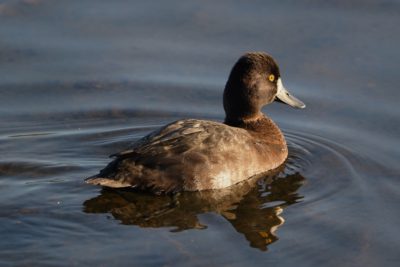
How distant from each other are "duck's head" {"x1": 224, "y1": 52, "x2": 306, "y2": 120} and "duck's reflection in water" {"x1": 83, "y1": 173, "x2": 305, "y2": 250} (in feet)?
3.48

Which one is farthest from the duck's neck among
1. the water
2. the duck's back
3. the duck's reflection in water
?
the duck's reflection in water

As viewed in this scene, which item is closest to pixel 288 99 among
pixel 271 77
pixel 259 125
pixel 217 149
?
pixel 271 77

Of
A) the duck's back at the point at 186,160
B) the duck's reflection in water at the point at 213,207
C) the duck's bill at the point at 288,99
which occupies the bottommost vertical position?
the duck's reflection in water at the point at 213,207

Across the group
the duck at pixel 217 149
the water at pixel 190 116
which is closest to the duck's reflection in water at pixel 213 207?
the water at pixel 190 116

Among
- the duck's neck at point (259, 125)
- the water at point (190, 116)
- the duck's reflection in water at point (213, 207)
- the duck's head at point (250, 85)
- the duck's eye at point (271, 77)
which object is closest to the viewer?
the water at point (190, 116)

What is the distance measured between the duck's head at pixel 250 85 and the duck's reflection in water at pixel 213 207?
1.06m

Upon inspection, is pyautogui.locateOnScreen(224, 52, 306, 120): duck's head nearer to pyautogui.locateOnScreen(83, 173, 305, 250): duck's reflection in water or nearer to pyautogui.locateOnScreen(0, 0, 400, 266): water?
pyautogui.locateOnScreen(0, 0, 400, 266): water

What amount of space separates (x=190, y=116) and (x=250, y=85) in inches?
45.0

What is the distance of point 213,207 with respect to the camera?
33.2 feet

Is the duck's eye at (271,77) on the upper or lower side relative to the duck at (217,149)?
upper

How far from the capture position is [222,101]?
12.5 metres

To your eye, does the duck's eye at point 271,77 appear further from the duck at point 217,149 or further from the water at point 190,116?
the water at point 190,116

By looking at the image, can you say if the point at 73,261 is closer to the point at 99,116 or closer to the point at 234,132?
the point at 234,132

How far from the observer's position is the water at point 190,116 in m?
9.22
